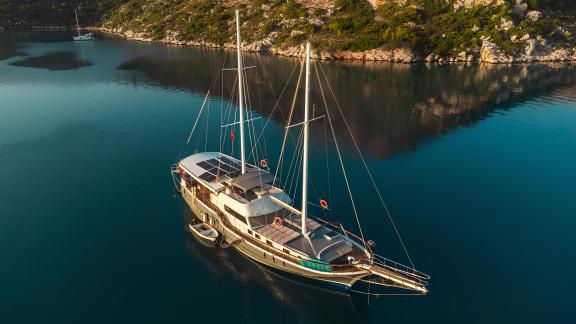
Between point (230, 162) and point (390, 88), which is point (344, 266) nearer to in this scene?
point (230, 162)

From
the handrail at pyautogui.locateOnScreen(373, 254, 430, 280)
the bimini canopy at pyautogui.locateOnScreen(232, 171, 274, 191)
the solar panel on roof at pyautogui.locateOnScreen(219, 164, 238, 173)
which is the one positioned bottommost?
the handrail at pyautogui.locateOnScreen(373, 254, 430, 280)

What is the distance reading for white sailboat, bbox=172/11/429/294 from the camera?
35781mm

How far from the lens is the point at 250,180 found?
147 feet

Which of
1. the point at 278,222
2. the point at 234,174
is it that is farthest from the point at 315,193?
the point at 278,222

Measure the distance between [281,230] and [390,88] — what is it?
96.4 meters

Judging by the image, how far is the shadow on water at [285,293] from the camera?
36344 mm

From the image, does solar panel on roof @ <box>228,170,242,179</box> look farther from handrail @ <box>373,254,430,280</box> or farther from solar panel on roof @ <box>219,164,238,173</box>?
handrail @ <box>373,254,430,280</box>

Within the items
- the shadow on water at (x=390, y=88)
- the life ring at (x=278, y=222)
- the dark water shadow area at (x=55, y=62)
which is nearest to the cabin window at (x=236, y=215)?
the life ring at (x=278, y=222)

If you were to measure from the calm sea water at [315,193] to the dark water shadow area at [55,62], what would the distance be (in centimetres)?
3763

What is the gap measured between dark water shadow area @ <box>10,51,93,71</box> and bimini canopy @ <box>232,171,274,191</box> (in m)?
140

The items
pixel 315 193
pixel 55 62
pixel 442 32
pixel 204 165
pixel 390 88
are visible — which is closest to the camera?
pixel 204 165

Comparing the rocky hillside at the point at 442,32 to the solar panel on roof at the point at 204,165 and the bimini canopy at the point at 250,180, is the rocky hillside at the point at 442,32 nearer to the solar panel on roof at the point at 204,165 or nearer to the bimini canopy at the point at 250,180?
the solar panel on roof at the point at 204,165

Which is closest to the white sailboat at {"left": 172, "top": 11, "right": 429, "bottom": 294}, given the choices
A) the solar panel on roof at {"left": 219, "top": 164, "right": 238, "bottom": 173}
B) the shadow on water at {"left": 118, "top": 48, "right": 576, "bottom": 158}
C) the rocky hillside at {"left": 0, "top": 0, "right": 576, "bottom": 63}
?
the solar panel on roof at {"left": 219, "top": 164, "right": 238, "bottom": 173}

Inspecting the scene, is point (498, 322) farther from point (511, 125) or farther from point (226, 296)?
point (511, 125)
